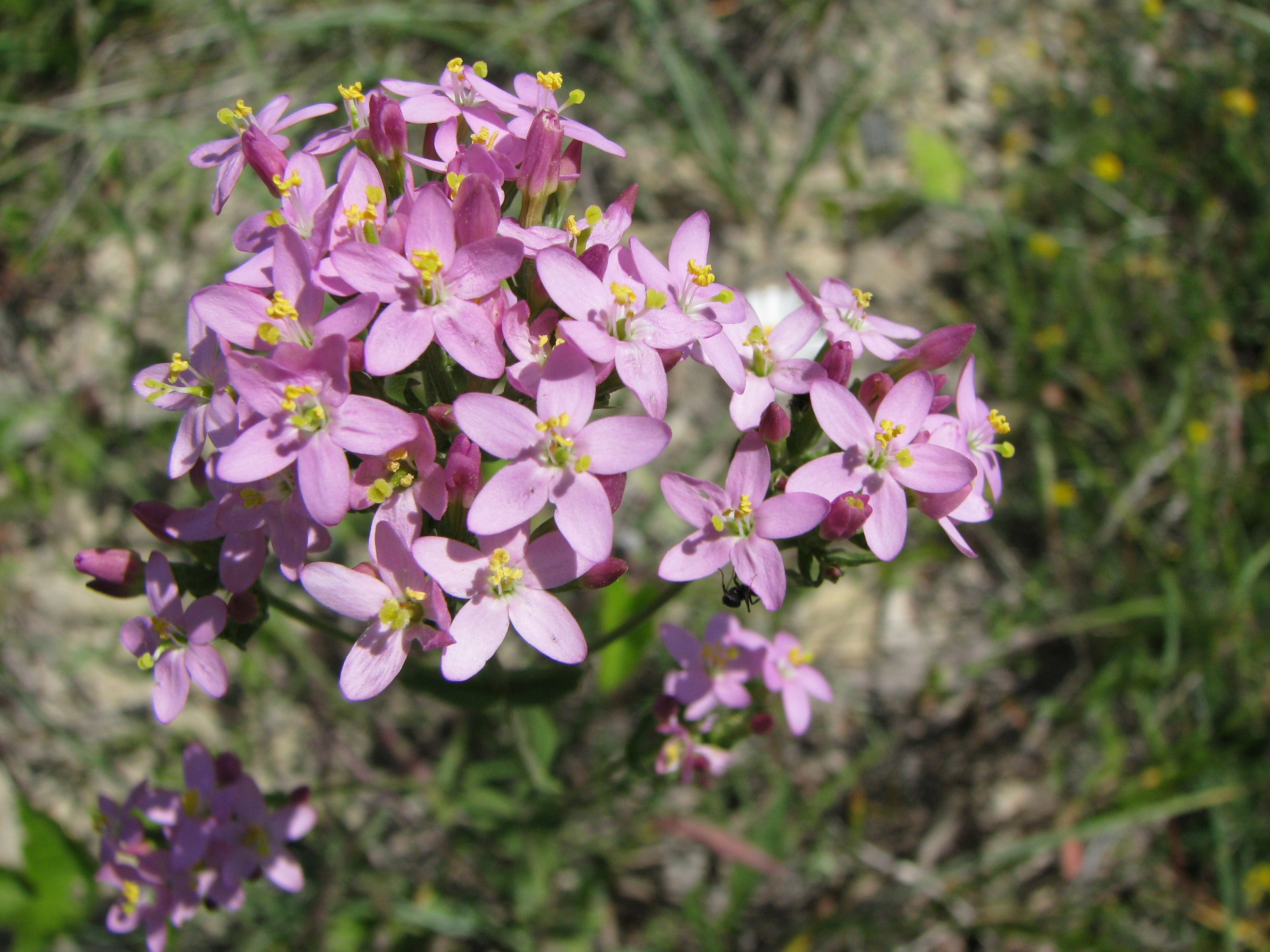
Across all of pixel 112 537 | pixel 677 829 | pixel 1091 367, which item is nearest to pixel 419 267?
pixel 677 829

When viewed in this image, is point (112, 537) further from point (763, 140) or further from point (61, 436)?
point (763, 140)

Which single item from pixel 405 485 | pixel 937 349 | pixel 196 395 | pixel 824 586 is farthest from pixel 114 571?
pixel 824 586

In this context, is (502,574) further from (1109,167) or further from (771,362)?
(1109,167)

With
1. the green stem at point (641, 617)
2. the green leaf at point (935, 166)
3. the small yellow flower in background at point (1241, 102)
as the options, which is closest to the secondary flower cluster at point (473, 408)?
the green stem at point (641, 617)

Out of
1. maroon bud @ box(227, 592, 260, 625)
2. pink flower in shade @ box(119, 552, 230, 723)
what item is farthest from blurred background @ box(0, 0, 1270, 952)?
maroon bud @ box(227, 592, 260, 625)

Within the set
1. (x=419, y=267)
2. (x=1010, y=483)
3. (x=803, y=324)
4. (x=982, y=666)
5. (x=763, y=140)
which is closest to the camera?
(x=419, y=267)

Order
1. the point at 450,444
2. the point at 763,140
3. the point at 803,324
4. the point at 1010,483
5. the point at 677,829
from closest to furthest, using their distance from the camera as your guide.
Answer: the point at 450,444
the point at 803,324
the point at 677,829
the point at 1010,483
the point at 763,140

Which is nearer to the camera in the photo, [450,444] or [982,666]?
[450,444]

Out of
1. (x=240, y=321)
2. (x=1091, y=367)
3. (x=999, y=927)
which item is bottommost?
(x=999, y=927)
